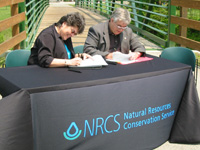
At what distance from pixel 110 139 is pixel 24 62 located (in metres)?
1.29

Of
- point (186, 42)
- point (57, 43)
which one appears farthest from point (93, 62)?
point (186, 42)

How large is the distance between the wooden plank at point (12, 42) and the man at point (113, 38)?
2.29 metres

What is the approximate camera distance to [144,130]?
3.07 meters

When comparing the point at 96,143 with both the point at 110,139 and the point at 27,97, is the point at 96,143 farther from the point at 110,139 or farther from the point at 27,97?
the point at 27,97

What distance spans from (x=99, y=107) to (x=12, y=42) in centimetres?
A: 384

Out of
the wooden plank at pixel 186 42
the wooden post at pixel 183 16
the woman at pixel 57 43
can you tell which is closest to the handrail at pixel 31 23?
the wooden plank at pixel 186 42

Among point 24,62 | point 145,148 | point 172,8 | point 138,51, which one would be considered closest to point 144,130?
point 145,148

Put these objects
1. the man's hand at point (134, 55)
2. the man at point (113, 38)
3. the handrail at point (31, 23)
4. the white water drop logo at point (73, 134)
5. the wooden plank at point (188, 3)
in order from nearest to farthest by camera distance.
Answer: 1. the white water drop logo at point (73, 134)
2. the man's hand at point (134, 55)
3. the man at point (113, 38)
4. the wooden plank at point (188, 3)
5. the handrail at point (31, 23)

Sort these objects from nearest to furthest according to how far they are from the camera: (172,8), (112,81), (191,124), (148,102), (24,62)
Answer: (112,81)
(148,102)
(191,124)
(24,62)
(172,8)

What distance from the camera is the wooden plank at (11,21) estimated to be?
557 cm

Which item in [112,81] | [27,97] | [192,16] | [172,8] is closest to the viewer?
[27,97]

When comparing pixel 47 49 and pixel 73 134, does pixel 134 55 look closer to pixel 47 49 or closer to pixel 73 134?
pixel 47 49

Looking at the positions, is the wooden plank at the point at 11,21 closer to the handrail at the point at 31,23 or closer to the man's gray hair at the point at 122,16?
the handrail at the point at 31,23

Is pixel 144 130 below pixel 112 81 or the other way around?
below
